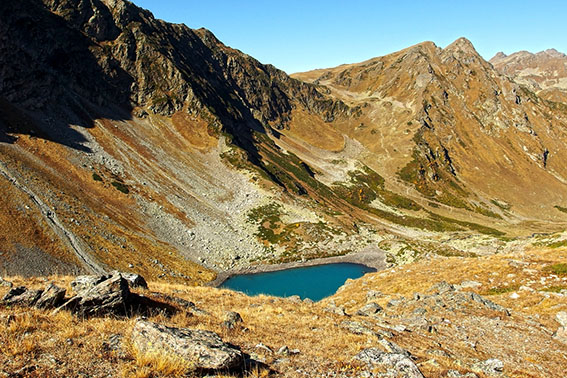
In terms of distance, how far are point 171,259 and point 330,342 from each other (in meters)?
61.3

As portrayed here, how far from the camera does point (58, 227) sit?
57.4 m

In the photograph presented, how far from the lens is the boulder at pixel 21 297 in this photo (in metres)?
12.1

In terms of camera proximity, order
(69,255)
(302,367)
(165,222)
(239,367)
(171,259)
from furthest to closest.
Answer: (165,222)
(171,259)
(69,255)
(302,367)
(239,367)

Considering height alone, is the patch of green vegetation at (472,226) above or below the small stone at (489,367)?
below

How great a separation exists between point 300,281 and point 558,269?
5673 centimetres

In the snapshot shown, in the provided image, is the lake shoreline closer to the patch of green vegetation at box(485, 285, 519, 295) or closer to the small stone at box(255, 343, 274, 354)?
the patch of green vegetation at box(485, 285, 519, 295)

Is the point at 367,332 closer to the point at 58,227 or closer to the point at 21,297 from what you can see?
the point at 21,297

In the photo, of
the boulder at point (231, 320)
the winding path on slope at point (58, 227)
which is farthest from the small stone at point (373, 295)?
the winding path on slope at point (58, 227)

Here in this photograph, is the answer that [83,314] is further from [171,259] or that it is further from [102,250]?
[171,259]

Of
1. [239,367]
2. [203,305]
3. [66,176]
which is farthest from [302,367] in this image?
[66,176]

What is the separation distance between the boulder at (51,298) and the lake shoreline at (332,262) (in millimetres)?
61488

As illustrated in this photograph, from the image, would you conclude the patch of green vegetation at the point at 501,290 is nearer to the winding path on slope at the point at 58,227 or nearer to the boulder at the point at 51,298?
the boulder at the point at 51,298

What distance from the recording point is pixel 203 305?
19.7 meters

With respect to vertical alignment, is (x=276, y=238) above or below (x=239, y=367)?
below
